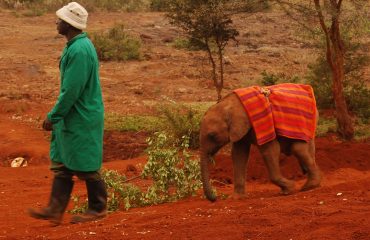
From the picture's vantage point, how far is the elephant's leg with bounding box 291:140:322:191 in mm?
9664

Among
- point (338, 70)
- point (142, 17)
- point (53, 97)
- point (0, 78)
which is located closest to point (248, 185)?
point (338, 70)

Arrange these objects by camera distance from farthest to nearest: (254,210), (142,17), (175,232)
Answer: (142,17) → (254,210) → (175,232)

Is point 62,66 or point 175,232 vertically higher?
point 62,66

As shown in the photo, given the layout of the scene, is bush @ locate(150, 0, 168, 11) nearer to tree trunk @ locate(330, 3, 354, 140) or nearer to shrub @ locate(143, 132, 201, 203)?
tree trunk @ locate(330, 3, 354, 140)

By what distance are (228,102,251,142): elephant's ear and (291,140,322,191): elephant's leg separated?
788 mm

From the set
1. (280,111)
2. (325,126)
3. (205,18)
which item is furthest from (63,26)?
(325,126)

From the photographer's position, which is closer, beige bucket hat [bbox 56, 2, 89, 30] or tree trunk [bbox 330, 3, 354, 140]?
beige bucket hat [bbox 56, 2, 89, 30]

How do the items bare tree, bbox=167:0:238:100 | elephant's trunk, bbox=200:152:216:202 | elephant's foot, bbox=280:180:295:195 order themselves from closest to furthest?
1. elephant's trunk, bbox=200:152:216:202
2. elephant's foot, bbox=280:180:295:195
3. bare tree, bbox=167:0:238:100

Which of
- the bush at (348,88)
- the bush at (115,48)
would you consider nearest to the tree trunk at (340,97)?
the bush at (348,88)

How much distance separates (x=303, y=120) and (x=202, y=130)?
119 cm

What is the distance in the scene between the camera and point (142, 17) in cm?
3291

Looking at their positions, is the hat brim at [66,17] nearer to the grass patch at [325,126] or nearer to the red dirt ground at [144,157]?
the red dirt ground at [144,157]

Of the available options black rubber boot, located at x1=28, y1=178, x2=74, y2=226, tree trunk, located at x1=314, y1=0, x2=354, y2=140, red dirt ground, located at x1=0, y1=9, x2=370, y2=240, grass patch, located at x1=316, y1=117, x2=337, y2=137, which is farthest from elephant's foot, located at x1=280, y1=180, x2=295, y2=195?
grass patch, located at x1=316, y1=117, x2=337, y2=137

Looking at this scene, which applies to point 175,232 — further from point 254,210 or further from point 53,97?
point 53,97
